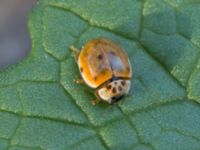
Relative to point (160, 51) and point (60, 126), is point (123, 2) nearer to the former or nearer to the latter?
point (160, 51)

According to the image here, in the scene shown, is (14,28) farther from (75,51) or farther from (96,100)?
(96,100)

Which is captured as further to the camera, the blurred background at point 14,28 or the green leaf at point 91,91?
the blurred background at point 14,28

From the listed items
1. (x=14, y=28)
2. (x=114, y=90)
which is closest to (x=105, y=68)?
(x=114, y=90)

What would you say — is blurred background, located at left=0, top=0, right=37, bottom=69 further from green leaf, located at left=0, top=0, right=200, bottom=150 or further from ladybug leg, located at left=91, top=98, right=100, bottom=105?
ladybug leg, located at left=91, top=98, right=100, bottom=105

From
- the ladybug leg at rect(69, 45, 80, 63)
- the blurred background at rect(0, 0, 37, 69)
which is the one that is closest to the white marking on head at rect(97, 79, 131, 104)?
the ladybug leg at rect(69, 45, 80, 63)

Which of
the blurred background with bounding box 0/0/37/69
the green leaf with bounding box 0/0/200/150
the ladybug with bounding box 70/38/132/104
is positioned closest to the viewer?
the green leaf with bounding box 0/0/200/150

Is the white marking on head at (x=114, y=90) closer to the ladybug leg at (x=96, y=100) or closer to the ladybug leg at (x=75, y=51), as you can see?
the ladybug leg at (x=96, y=100)

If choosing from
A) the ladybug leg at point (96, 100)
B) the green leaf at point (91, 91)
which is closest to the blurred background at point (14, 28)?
the green leaf at point (91, 91)
